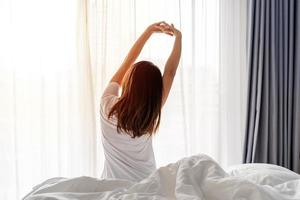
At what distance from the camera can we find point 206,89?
8.82 feet

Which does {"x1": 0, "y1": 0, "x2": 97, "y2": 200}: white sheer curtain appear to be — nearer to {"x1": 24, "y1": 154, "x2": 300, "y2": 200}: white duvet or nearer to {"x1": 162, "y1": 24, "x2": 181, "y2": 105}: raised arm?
{"x1": 162, "y1": 24, "x2": 181, "y2": 105}: raised arm

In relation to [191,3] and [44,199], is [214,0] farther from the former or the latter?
[44,199]

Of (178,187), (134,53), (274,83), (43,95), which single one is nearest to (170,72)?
(134,53)

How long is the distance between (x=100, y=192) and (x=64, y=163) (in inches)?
44.3

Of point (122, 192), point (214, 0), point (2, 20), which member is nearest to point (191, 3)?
point (214, 0)

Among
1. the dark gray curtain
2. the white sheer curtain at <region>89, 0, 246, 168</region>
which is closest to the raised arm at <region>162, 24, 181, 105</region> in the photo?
the white sheer curtain at <region>89, 0, 246, 168</region>

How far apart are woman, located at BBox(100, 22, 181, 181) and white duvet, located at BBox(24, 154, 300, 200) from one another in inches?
10.9

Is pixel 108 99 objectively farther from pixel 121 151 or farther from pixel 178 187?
pixel 178 187

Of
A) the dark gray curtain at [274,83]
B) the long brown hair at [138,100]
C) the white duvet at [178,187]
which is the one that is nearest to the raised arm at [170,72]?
the long brown hair at [138,100]

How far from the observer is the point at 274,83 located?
270 cm

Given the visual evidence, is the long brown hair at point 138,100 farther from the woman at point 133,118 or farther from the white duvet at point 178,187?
the white duvet at point 178,187

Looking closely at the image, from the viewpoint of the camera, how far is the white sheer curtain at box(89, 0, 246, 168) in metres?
2.36

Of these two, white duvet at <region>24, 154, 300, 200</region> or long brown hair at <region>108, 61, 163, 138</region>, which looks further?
long brown hair at <region>108, 61, 163, 138</region>

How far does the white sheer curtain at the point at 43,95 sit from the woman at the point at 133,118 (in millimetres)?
680
